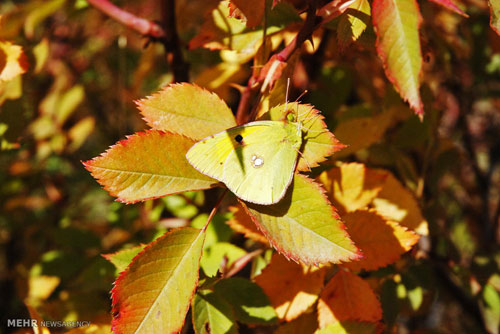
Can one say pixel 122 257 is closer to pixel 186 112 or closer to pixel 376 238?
pixel 186 112

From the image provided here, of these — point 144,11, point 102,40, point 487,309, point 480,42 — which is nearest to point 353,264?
point 487,309

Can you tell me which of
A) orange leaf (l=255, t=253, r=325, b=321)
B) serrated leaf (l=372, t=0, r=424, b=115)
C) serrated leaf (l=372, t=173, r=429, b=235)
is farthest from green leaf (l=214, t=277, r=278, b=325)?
serrated leaf (l=372, t=0, r=424, b=115)

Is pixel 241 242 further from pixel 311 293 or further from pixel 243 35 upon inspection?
pixel 243 35

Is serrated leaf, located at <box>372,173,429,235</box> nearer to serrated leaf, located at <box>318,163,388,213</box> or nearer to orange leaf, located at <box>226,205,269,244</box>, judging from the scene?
serrated leaf, located at <box>318,163,388,213</box>

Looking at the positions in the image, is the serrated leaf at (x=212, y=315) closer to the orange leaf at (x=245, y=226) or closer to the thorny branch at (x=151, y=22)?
the orange leaf at (x=245, y=226)

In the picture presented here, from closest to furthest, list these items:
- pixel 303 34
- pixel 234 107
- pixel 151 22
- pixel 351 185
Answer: pixel 303 34
pixel 351 185
pixel 151 22
pixel 234 107

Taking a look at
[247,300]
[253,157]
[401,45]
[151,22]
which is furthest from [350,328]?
[151,22]
